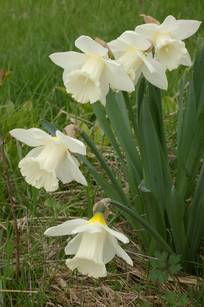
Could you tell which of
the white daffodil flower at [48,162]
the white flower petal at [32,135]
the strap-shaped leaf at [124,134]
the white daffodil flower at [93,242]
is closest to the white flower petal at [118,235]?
the white daffodil flower at [93,242]

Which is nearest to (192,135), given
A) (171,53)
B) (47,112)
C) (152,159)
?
(152,159)

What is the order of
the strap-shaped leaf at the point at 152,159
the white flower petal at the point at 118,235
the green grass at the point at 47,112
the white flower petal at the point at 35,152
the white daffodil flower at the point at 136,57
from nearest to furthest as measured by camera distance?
1. the white flower petal at the point at 118,235
2. the white daffodil flower at the point at 136,57
3. the white flower petal at the point at 35,152
4. the strap-shaped leaf at the point at 152,159
5. the green grass at the point at 47,112

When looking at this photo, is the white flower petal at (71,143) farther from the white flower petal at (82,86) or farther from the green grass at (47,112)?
the green grass at (47,112)

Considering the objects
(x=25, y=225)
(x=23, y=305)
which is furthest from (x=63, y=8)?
(x=23, y=305)

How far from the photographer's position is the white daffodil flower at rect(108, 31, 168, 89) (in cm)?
127

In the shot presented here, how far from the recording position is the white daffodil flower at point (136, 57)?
127cm

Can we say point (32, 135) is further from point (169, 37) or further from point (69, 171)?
point (169, 37)

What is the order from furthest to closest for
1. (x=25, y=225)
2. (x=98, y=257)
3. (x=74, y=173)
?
(x=25, y=225) < (x=74, y=173) < (x=98, y=257)

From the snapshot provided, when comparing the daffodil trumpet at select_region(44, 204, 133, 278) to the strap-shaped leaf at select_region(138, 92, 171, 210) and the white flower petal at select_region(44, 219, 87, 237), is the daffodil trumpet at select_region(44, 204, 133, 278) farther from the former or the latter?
the strap-shaped leaf at select_region(138, 92, 171, 210)

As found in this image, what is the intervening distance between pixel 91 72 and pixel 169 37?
0.64 feet

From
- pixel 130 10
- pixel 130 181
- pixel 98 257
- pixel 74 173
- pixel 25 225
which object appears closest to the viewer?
pixel 98 257

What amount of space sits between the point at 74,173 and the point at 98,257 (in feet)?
0.67

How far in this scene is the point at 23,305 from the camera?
Result: 162 cm

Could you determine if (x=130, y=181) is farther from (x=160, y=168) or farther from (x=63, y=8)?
(x=63, y=8)
